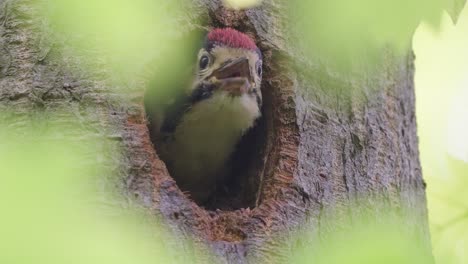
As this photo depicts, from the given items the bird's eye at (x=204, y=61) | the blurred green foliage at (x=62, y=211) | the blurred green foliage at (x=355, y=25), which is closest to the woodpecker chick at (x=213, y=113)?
the bird's eye at (x=204, y=61)

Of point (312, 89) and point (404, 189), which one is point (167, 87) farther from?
point (404, 189)

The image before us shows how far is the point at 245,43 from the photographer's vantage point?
270cm

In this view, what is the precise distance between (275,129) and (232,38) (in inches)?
13.0

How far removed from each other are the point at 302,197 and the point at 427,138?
139cm

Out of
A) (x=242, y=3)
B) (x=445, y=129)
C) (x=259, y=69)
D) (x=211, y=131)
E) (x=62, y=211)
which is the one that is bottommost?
(x=62, y=211)

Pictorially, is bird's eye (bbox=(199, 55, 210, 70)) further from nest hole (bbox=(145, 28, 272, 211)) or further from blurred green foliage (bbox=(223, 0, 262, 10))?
blurred green foliage (bbox=(223, 0, 262, 10))

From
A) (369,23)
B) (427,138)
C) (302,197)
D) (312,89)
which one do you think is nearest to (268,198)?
(302,197)

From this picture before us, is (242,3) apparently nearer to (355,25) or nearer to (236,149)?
(355,25)

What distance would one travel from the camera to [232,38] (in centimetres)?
274

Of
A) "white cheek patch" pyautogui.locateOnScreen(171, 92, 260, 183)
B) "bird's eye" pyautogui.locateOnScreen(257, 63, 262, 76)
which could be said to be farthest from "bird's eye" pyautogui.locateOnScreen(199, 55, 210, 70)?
"bird's eye" pyautogui.locateOnScreen(257, 63, 262, 76)

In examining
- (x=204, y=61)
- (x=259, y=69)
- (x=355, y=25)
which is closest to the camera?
(x=355, y=25)

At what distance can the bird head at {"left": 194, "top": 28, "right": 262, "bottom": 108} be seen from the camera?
2723 millimetres

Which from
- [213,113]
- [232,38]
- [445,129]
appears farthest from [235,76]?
[445,129]

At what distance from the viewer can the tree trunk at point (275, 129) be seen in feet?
7.47
